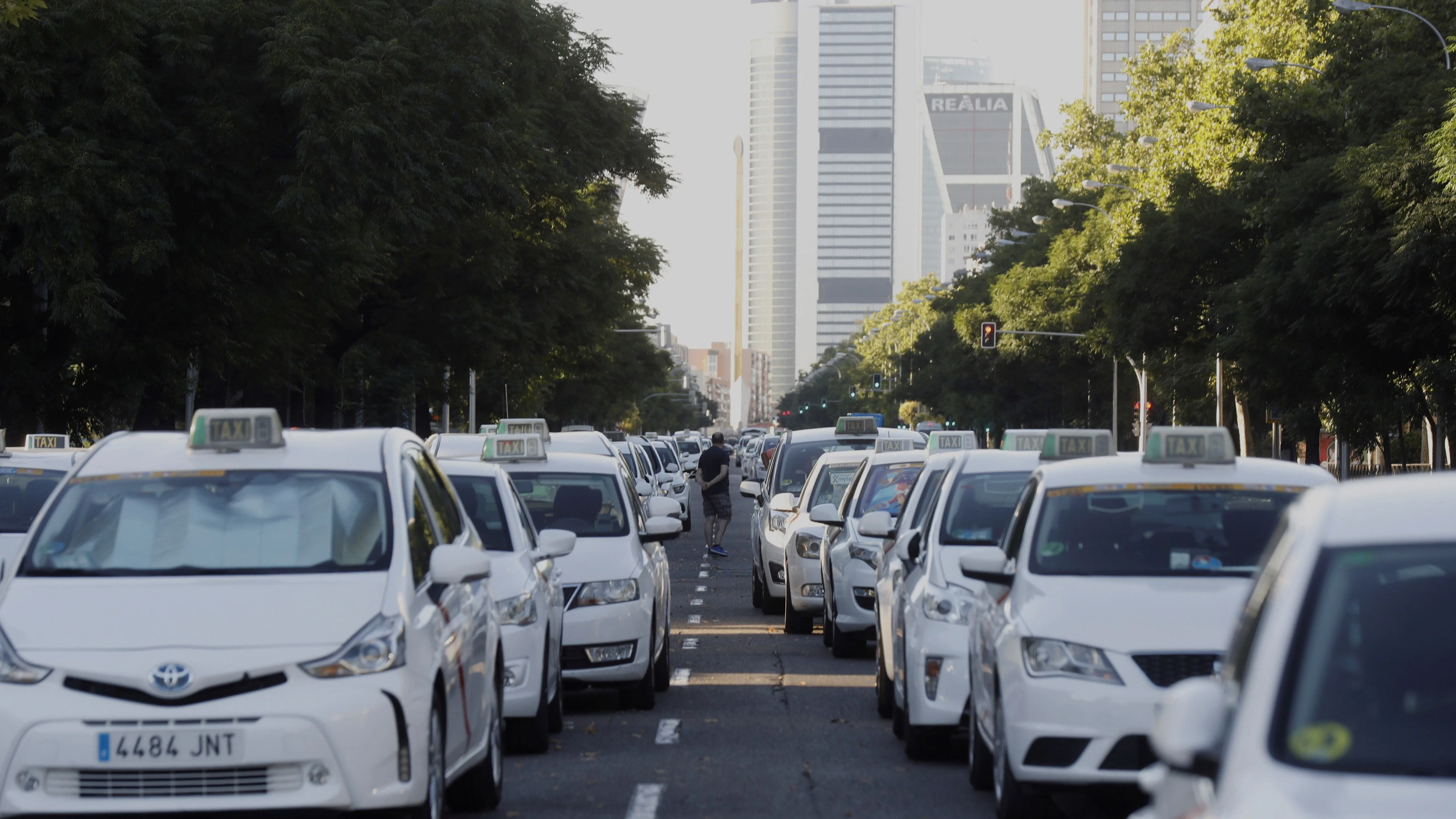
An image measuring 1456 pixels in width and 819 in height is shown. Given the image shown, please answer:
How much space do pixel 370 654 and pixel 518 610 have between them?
10.1 ft

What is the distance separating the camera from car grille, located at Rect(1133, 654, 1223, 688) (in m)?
7.32

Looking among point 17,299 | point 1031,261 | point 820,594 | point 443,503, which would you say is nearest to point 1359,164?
point 820,594

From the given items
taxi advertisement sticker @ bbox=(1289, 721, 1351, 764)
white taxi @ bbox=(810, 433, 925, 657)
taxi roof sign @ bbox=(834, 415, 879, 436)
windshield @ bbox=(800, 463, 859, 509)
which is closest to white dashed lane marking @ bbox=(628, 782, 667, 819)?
white taxi @ bbox=(810, 433, 925, 657)

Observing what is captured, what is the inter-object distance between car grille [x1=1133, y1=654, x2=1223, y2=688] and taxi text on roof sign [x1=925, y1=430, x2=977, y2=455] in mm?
7444

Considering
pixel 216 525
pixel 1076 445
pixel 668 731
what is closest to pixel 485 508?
pixel 668 731

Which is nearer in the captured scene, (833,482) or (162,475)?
(162,475)

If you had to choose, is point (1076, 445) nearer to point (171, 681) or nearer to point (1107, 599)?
point (1107, 599)

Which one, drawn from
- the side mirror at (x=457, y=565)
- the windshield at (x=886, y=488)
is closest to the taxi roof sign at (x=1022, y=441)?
the windshield at (x=886, y=488)

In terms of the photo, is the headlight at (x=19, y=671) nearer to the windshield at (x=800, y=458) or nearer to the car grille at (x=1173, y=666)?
the car grille at (x=1173, y=666)

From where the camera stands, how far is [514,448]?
45.6 feet

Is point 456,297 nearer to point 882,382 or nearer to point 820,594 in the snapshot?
point 820,594

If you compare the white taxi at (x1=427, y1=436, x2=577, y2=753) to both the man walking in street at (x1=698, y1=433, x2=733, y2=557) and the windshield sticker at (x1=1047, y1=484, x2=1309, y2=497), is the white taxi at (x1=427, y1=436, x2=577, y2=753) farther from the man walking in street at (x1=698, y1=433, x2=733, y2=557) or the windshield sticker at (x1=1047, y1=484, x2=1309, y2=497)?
the man walking in street at (x1=698, y1=433, x2=733, y2=557)

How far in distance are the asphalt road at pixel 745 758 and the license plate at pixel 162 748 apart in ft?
6.87

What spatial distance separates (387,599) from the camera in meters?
7.00
